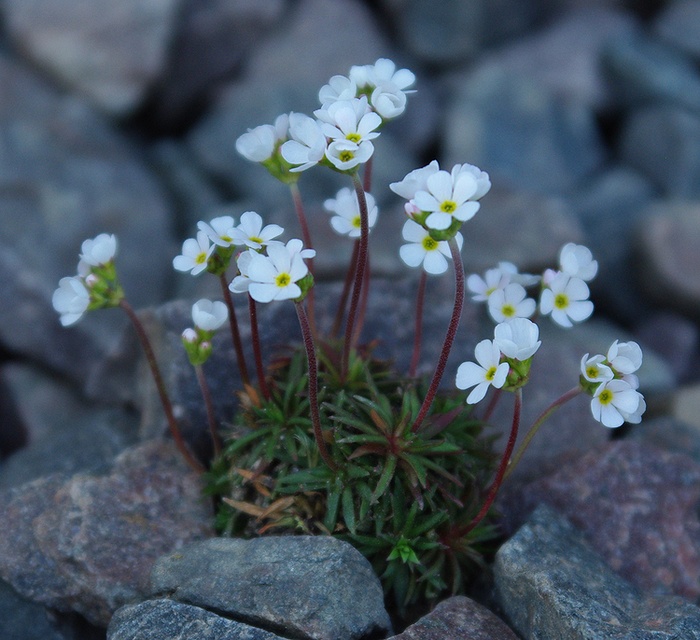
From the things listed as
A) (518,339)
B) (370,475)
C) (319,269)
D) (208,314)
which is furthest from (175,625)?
(319,269)

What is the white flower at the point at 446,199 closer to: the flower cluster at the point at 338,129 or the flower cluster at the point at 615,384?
the flower cluster at the point at 338,129

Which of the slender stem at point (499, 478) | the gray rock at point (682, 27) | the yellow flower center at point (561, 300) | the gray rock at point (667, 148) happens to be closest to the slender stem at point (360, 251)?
the slender stem at point (499, 478)

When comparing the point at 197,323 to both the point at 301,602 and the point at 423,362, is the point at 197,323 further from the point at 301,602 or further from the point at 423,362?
the point at 423,362

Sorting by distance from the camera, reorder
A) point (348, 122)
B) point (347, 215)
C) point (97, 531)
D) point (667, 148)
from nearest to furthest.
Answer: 1. point (348, 122)
2. point (97, 531)
3. point (347, 215)
4. point (667, 148)

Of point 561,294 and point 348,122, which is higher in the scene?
point 348,122

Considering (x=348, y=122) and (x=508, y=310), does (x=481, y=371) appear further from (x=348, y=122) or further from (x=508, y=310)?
(x=348, y=122)

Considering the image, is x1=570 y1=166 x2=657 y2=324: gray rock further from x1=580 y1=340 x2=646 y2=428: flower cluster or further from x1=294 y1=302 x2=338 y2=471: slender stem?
x1=294 y1=302 x2=338 y2=471: slender stem

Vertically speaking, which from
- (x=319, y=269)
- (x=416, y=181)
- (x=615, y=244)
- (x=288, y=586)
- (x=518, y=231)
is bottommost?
(x=615, y=244)

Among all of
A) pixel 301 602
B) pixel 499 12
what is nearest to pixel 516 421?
pixel 301 602
